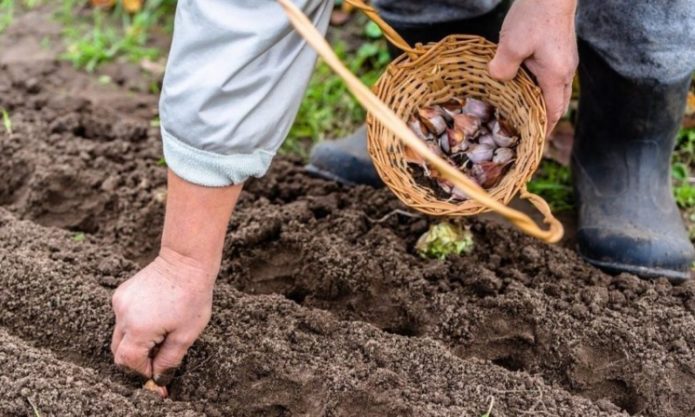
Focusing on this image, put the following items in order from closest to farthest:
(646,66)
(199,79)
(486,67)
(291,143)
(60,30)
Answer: (199,79), (486,67), (646,66), (291,143), (60,30)

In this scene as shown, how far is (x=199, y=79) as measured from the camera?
1454 mm

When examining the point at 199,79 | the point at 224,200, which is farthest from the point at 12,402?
the point at 199,79

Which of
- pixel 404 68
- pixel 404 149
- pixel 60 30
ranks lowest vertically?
pixel 60 30

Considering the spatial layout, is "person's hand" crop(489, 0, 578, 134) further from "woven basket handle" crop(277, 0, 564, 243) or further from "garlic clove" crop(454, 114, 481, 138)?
"woven basket handle" crop(277, 0, 564, 243)

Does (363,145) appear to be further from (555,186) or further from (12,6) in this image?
(12,6)

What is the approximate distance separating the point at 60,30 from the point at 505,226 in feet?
5.84

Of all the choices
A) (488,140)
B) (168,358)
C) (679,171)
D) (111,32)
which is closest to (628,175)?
(679,171)

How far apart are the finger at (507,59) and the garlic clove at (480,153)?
0.20m

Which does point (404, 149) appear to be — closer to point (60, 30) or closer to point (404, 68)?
point (404, 68)

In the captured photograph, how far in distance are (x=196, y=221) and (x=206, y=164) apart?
0.11m

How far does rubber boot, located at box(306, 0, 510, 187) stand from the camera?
2215mm

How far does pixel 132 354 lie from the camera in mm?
1617

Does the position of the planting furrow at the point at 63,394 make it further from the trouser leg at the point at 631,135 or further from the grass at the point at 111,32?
the grass at the point at 111,32

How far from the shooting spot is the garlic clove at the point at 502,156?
1857 millimetres
